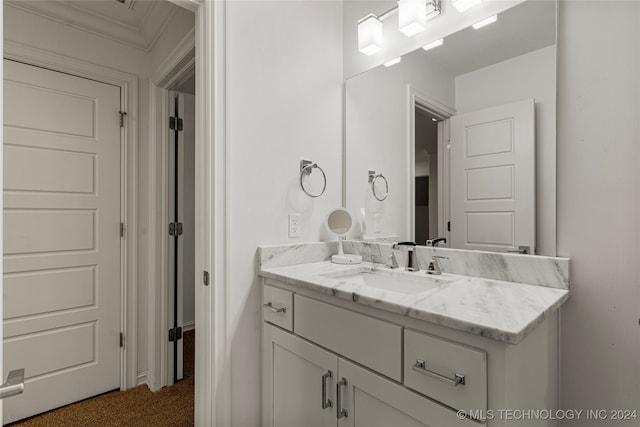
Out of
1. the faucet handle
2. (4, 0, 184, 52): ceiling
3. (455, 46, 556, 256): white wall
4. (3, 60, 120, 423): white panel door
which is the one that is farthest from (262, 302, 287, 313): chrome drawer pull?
(4, 0, 184, 52): ceiling

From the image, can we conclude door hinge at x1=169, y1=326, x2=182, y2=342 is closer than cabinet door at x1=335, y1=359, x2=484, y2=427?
No

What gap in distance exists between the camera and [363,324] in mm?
1050

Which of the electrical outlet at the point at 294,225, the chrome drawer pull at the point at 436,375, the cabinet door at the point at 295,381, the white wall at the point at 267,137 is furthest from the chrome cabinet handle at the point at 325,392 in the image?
the electrical outlet at the point at 294,225

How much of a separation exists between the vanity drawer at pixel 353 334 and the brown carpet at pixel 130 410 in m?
1.19

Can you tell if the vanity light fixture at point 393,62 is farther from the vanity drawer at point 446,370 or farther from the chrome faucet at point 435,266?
the vanity drawer at point 446,370

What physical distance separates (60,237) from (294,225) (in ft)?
4.87

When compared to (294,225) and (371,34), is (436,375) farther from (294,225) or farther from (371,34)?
(371,34)

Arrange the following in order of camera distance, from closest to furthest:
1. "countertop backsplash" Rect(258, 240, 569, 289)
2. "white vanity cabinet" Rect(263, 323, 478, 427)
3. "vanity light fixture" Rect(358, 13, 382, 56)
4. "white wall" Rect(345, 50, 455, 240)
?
"white vanity cabinet" Rect(263, 323, 478, 427) < "countertop backsplash" Rect(258, 240, 569, 289) < "white wall" Rect(345, 50, 455, 240) < "vanity light fixture" Rect(358, 13, 382, 56)

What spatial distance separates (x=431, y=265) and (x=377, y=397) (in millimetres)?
611

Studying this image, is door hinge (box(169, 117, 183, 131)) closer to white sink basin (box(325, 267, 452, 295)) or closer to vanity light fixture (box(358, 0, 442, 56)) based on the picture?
vanity light fixture (box(358, 0, 442, 56))

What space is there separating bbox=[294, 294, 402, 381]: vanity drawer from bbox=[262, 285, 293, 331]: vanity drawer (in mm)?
48

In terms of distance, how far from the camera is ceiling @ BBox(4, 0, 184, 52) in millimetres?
1918

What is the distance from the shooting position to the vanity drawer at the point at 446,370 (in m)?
0.78

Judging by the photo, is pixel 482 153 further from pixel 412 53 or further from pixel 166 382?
pixel 166 382
